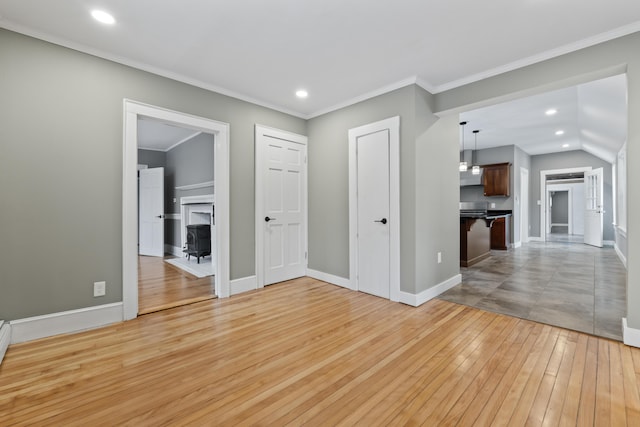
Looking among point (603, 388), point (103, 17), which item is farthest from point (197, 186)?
point (603, 388)

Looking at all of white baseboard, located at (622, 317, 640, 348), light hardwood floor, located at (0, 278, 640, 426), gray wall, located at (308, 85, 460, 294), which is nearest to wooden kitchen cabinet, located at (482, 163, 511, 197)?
gray wall, located at (308, 85, 460, 294)

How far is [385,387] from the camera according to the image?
1763mm

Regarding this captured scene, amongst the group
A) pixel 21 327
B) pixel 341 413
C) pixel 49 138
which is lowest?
pixel 341 413

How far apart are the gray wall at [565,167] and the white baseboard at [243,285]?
8.89 metres

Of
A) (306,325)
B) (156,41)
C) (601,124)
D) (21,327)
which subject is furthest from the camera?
(601,124)

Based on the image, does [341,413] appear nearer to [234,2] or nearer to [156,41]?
[234,2]

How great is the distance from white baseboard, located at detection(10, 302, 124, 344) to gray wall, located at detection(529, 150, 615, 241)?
1042cm

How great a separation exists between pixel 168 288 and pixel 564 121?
7.39 m

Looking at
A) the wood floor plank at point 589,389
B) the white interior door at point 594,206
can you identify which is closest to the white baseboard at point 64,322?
the wood floor plank at point 589,389

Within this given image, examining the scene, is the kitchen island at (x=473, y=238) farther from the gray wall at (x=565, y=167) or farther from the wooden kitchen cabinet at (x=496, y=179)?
the gray wall at (x=565, y=167)

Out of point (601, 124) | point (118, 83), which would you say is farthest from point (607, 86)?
point (118, 83)

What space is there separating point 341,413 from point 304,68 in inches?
118

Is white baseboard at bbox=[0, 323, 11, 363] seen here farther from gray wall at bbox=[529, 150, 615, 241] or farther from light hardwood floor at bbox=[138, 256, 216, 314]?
gray wall at bbox=[529, 150, 615, 241]

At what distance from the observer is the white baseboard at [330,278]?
3915 mm
